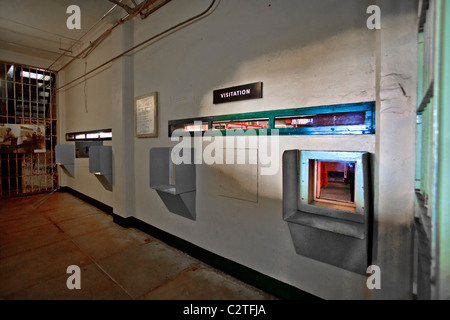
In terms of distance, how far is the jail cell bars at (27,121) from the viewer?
536cm

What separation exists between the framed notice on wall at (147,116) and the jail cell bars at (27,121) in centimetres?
439

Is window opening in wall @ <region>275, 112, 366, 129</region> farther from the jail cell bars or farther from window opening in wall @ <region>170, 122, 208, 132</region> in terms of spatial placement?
the jail cell bars

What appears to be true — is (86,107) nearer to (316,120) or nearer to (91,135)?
(91,135)

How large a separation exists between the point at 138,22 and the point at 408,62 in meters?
3.55

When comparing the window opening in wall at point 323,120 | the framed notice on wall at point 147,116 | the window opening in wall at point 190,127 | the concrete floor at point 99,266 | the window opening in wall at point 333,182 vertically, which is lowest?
the concrete floor at point 99,266

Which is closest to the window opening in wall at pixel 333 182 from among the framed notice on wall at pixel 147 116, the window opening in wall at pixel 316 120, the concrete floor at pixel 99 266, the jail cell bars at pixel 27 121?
the window opening in wall at pixel 316 120

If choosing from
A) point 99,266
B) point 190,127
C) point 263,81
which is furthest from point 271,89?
point 99,266

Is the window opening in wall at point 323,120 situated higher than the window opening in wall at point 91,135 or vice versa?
the window opening in wall at point 91,135

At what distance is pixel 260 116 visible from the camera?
6.59 ft

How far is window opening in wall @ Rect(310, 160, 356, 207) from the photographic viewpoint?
1.60 meters

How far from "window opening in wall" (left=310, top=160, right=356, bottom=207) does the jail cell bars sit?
23.4ft

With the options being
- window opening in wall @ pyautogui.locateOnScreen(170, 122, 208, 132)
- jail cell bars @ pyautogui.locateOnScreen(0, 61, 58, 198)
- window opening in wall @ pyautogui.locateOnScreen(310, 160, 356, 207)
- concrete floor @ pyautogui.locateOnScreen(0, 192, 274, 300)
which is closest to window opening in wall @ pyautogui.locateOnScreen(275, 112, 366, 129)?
window opening in wall @ pyautogui.locateOnScreen(310, 160, 356, 207)

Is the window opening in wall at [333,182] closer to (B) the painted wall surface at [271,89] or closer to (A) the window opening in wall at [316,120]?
(B) the painted wall surface at [271,89]
